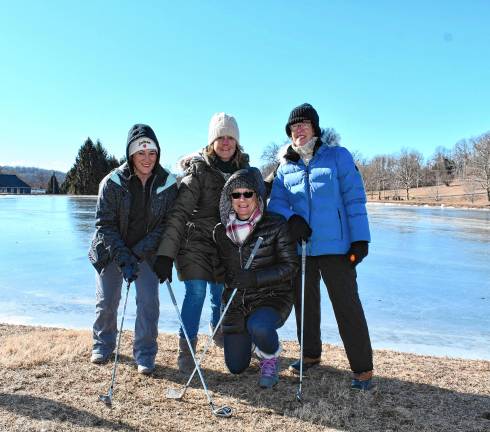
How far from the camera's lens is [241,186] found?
3564 millimetres

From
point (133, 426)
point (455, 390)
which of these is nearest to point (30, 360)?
point (133, 426)

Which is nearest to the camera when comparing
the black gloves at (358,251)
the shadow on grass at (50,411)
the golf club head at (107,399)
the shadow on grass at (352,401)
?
the shadow on grass at (50,411)

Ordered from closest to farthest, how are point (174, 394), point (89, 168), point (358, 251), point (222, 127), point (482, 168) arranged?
point (174, 394) < point (358, 251) < point (222, 127) < point (482, 168) < point (89, 168)

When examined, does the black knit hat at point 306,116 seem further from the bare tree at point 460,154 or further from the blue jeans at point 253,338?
the bare tree at point 460,154

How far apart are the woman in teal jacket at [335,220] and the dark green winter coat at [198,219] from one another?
1.96 ft

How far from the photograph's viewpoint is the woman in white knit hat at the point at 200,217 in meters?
3.79

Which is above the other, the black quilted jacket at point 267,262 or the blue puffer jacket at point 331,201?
the blue puffer jacket at point 331,201

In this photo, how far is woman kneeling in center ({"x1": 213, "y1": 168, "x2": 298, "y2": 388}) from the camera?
3.53 m

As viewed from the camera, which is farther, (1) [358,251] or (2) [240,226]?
(2) [240,226]

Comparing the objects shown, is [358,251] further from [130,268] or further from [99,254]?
[99,254]

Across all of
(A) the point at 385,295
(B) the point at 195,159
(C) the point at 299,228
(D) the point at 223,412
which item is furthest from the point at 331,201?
(A) the point at 385,295

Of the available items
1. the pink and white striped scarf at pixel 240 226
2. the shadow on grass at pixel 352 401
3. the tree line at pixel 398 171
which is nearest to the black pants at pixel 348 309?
the shadow on grass at pixel 352 401

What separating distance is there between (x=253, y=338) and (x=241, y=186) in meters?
1.11

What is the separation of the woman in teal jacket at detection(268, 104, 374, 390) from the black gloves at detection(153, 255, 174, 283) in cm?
94
